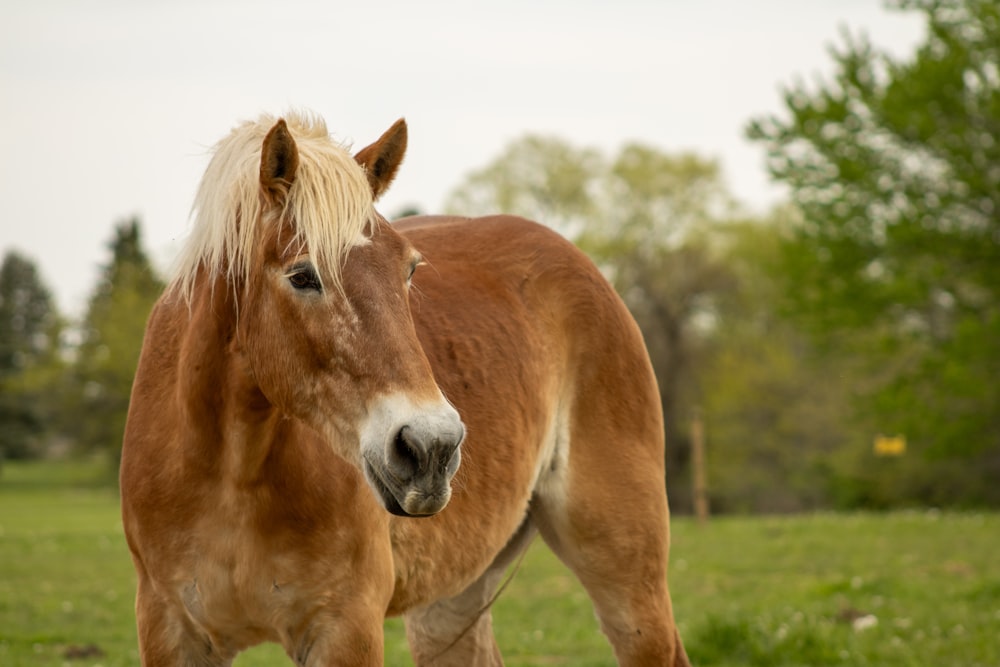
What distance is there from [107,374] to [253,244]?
45885mm

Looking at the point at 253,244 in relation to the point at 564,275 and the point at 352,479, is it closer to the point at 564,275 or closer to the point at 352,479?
the point at 352,479

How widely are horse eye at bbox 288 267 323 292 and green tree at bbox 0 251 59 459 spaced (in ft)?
156

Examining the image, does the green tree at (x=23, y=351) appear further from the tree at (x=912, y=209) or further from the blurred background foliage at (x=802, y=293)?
the tree at (x=912, y=209)

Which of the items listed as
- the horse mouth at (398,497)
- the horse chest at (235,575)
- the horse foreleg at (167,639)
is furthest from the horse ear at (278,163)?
the horse foreleg at (167,639)

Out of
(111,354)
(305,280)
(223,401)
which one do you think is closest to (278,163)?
(305,280)

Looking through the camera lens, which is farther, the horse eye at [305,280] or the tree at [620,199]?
the tree at [620,199]

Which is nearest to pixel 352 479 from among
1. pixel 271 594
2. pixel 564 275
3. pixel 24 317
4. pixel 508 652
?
pixel 271 594

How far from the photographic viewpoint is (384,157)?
3.33 m

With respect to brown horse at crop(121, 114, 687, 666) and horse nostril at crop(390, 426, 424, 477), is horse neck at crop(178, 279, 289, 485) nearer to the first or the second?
brown horse at crop(121, 114, 687, 666)

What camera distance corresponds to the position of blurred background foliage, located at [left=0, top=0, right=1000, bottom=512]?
18.4 metres

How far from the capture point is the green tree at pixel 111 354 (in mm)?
43312

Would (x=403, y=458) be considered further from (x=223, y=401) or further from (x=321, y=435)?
(x=223, y=401)

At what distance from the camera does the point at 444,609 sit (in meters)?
4.70

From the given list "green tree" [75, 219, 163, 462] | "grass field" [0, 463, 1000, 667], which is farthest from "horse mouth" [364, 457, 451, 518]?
"green tree" [75, 219, 163, 462]
